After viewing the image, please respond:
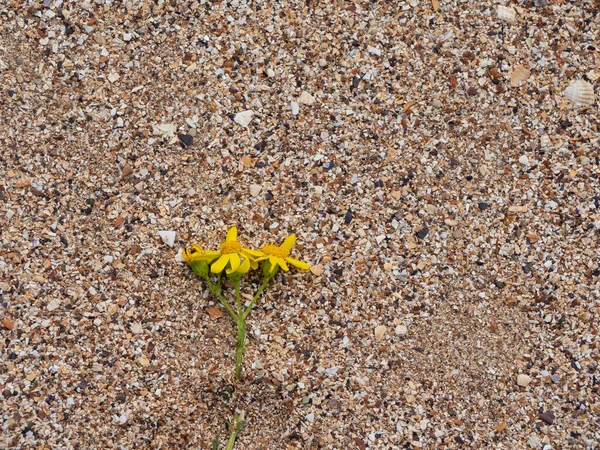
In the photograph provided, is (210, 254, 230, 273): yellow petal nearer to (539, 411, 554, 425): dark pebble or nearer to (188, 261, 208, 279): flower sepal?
(188, 261, 208, 279): flower sepal

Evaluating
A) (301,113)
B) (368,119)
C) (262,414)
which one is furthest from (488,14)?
(262,414)

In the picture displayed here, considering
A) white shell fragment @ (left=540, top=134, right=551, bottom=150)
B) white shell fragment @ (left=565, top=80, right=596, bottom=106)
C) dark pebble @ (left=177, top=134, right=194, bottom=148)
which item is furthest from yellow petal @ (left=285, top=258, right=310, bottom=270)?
white shell fragment @ (left=565, top=80, right=596, bottom=106)

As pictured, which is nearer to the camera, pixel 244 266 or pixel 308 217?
pixel 244 266

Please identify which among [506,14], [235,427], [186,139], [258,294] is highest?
[506,14]

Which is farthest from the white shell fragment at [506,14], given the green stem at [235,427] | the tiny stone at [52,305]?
the tiny stone at [52,305]

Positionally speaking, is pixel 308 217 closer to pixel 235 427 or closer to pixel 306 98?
pixel 306 98

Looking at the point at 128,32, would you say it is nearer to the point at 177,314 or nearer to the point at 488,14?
the point at 177,314

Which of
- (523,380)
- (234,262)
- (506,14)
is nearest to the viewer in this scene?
(234,262)

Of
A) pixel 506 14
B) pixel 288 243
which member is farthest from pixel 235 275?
pixel 506 14
